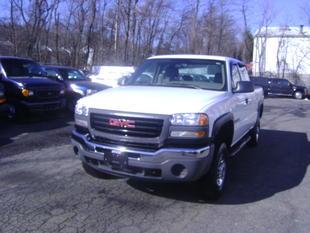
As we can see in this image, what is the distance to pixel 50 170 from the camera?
604 centimetres

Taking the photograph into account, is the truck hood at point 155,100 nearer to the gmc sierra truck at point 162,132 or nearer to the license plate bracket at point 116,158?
the gmc sierra truck at point 162,132

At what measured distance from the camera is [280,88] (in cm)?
3002

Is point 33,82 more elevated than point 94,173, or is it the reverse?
point 33,82

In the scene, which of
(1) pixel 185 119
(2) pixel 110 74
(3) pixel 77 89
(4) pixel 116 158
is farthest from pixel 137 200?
(2) pixel 110 74

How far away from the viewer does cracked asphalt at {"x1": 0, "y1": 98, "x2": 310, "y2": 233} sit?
4.19 meters

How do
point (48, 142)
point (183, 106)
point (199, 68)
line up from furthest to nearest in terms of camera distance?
point (48, 142) < point (199, 68) < point (183, 106)

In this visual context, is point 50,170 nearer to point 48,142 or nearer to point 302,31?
point 48,142

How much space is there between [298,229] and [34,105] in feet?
26.6

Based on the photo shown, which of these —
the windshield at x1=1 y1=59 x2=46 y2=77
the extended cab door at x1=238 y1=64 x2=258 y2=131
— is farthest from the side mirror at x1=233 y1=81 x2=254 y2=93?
the windshield at x1=1 y1=59 x2=46 y2=77

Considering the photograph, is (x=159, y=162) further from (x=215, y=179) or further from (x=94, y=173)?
(x=94, y=173)

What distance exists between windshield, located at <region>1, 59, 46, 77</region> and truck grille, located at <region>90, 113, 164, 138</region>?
7017 mm

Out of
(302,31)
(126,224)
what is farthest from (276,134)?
(302,31)

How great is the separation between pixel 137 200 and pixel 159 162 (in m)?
0.82

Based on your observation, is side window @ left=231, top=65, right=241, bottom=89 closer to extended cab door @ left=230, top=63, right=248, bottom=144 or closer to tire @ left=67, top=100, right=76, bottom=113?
extended cab door @ left=230, top=63, right=248, bottom=144
